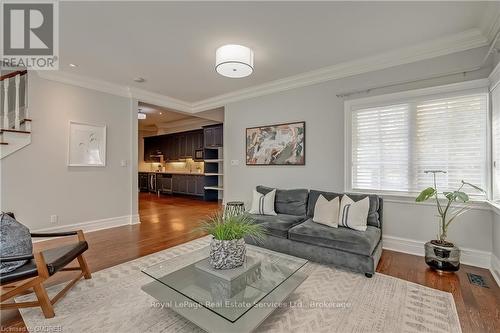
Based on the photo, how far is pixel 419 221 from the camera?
314cm

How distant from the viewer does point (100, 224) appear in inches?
175

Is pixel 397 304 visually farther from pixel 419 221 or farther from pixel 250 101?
pixel 250 101

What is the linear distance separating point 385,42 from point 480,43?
105cm

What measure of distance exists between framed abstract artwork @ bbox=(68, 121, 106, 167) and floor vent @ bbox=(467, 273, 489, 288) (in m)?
5.80

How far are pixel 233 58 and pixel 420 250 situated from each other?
3572 mm

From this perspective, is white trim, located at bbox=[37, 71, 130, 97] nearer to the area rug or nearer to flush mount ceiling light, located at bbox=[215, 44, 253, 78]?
flush mount ceiling light, located at bbox=[215, 44, 253, 78]

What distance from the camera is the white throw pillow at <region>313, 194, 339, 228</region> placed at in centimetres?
302

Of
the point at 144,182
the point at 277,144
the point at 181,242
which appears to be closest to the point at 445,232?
the point at 277,144

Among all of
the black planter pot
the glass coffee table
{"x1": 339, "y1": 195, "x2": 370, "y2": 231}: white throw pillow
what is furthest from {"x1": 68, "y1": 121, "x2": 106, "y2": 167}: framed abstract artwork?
the black planter pot

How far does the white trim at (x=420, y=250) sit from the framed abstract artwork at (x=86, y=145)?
17.1 feet

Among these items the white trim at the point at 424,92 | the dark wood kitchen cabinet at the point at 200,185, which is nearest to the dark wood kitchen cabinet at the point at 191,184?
the dark wood kitchen cabinet at the point at 200,185

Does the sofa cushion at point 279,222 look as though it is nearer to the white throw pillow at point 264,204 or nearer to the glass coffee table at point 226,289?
the white throw pillow at point 264,204

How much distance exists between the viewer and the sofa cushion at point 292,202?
12.1 ft

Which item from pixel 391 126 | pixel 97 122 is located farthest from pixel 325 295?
pixel 97 122
